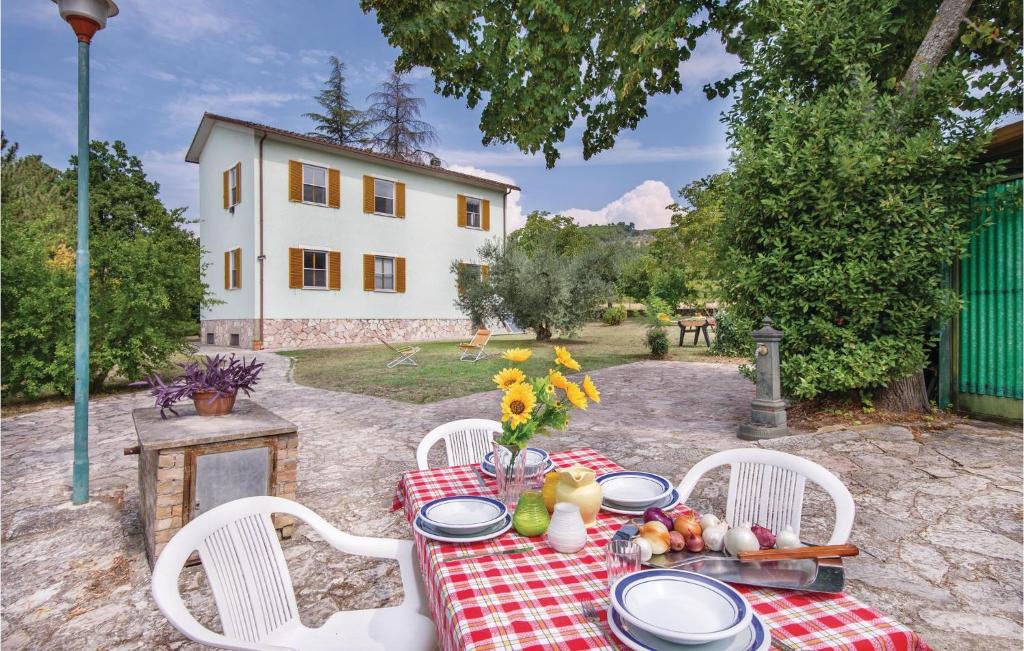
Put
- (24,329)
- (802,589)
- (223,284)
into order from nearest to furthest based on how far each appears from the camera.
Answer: (802,589), (24,329), (223,284)

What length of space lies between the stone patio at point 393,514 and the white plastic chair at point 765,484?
89 centimetres

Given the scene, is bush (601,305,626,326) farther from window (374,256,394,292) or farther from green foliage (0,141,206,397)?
green foliage (0,141,206,397)

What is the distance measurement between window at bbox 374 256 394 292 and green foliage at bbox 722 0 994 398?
13.0 metres

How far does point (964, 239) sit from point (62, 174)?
104 feet

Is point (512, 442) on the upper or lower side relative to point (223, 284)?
Result: lower

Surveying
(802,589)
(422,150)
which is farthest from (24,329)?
(422,150)

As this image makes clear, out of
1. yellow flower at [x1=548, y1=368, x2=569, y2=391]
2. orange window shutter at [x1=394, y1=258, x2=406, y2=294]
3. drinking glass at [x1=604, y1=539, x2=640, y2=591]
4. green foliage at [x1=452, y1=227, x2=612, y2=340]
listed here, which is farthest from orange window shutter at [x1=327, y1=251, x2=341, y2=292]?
Result: drinking glass at [x1=604, y1=539, x2=640, y2=591]

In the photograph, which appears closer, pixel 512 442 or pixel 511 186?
pixel 512 442

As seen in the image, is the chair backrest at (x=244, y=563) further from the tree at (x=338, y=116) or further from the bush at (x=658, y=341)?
the tree at (x=338, y=116)

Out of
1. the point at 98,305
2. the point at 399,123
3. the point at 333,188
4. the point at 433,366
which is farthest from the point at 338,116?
the point at 98,305

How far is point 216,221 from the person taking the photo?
16.3 metres

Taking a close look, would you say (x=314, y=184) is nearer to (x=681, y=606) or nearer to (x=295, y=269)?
(x=295, y=269)

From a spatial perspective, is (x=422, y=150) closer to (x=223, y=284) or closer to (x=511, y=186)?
(x=511, y=186)

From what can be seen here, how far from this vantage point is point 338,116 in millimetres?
27250
